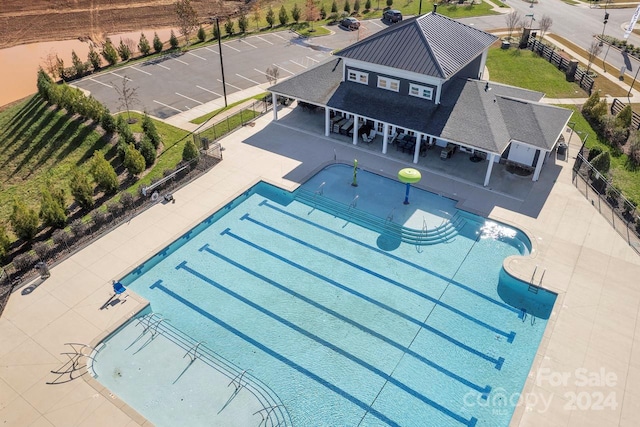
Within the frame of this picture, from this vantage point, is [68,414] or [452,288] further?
[452,288]

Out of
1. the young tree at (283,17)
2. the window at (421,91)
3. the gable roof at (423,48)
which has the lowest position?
the young tree at (283,17)

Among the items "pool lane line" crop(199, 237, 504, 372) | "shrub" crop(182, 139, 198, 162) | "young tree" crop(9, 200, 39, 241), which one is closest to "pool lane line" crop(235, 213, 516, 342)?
"pool lane line" crop(199, 237, 504, 372)

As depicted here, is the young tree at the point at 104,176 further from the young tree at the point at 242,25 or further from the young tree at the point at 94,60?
the young tree at the point at 242,25

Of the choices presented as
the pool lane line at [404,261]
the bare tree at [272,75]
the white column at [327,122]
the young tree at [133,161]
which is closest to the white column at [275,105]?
the white column at [327,122]

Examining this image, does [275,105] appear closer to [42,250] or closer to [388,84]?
[388,84]

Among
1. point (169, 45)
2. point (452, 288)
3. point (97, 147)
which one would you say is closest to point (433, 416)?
point (452, 288)

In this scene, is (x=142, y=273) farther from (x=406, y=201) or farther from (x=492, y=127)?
(x=492, y=127)

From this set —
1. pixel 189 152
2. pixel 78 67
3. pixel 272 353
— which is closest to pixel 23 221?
pixel 189 152
